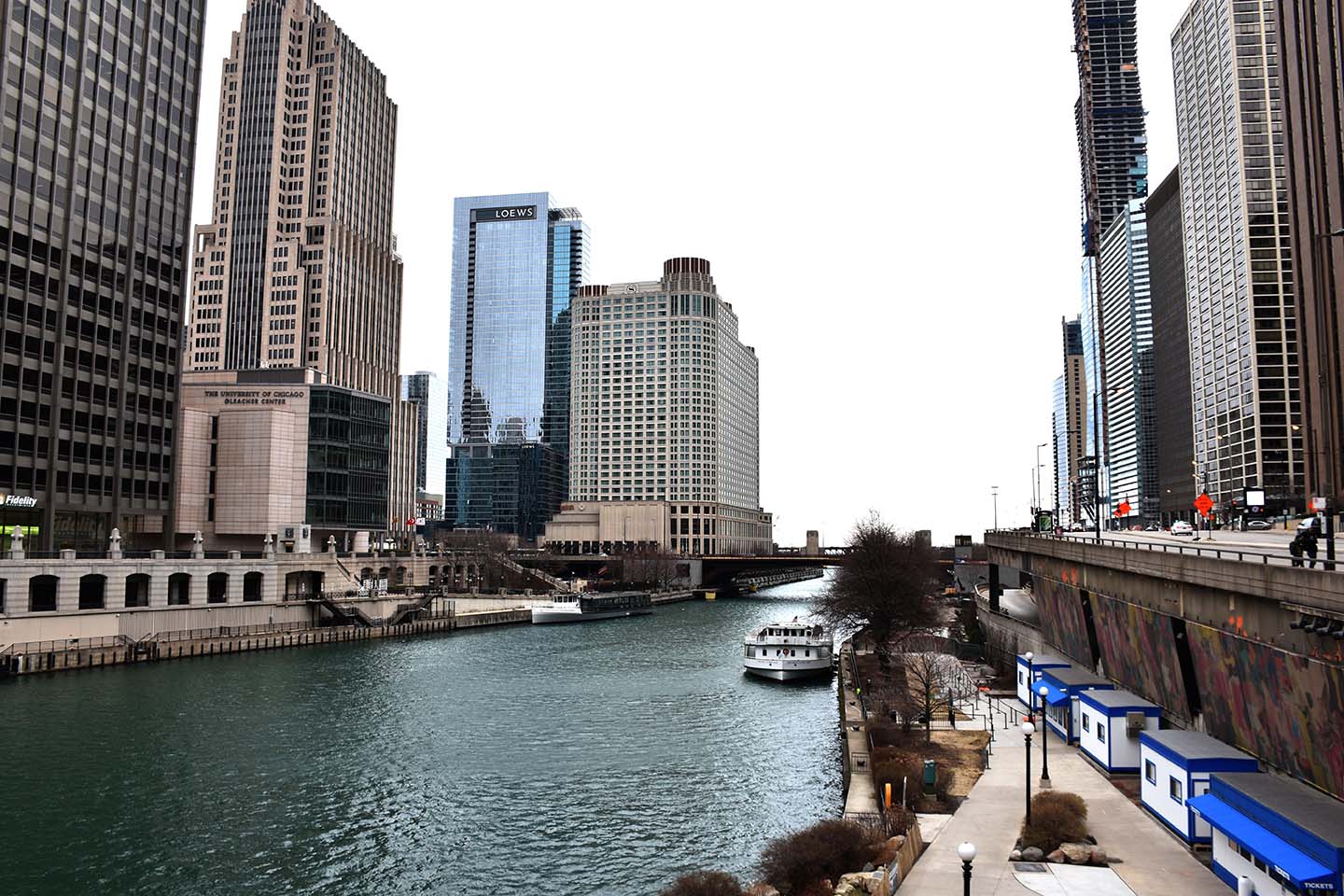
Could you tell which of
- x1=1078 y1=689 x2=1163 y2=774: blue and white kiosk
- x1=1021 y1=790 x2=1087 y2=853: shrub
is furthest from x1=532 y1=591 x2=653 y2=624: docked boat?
x1=1021 y1=790 x2=1087 y2=853: shrub

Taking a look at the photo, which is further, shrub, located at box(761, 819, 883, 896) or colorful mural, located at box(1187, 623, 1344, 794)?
shrub, located at box(761, 819, 883, 896)

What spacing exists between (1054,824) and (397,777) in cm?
3231

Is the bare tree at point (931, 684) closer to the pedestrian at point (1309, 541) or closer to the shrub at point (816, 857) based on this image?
the shrub at point (816, 857)

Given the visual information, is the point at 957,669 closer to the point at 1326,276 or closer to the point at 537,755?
the point at 537,755

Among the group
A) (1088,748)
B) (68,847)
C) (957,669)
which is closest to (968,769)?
(1088,748)

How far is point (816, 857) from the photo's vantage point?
98.9 ft

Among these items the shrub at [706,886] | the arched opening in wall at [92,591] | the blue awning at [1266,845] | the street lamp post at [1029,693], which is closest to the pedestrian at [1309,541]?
the blue awning at [1266,845]

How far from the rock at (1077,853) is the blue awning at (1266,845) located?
3434 millimetres

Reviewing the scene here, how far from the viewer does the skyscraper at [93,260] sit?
104 metres

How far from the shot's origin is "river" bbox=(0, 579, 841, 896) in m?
35.4

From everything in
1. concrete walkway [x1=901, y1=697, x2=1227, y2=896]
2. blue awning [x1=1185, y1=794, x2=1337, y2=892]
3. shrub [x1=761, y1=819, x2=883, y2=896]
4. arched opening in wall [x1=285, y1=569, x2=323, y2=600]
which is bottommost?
shrub [x1=761, y1=819, x2=883, y2=896]

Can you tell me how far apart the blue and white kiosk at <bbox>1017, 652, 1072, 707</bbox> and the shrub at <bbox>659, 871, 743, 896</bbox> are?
27.8 m

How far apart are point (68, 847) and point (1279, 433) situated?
214 m

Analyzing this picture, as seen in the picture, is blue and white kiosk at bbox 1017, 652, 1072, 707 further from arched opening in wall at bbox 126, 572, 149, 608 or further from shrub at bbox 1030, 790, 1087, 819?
arched opening in wall at bbox 126, 572, 149, 608
